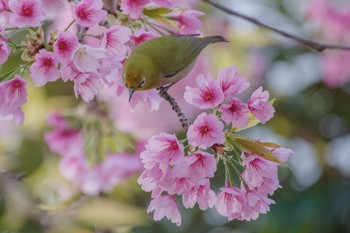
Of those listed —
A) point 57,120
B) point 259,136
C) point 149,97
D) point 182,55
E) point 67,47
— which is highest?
point 67,47

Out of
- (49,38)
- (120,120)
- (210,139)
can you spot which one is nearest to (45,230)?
(120,120)

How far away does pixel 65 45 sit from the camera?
1171 millimetres

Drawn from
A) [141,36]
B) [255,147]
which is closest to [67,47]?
[141,36]

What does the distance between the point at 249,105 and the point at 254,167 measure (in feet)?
0.31

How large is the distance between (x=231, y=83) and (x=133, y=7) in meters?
0.24

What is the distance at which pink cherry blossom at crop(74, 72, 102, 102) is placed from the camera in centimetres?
121

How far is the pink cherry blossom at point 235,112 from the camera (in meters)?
1.15

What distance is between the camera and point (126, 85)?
1313 mm

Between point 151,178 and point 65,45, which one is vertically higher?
point 65,45

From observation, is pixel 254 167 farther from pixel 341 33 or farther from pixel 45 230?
pixel 341 33

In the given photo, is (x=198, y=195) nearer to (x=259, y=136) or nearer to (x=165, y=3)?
(x=165, y=3)

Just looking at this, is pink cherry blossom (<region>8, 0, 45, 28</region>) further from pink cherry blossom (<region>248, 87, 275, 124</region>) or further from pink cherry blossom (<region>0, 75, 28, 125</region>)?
pink cherry blossom (<region>248, 87, 275, 124</region>)

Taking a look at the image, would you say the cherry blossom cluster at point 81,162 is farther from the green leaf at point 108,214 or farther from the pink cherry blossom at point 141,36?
the pink cherry blossom at point 141,36

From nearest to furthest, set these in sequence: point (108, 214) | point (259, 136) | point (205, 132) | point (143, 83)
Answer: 1. point (205, 132)
2. point (143, 83)
3. point (108, 214)
4. point (259, 136)
